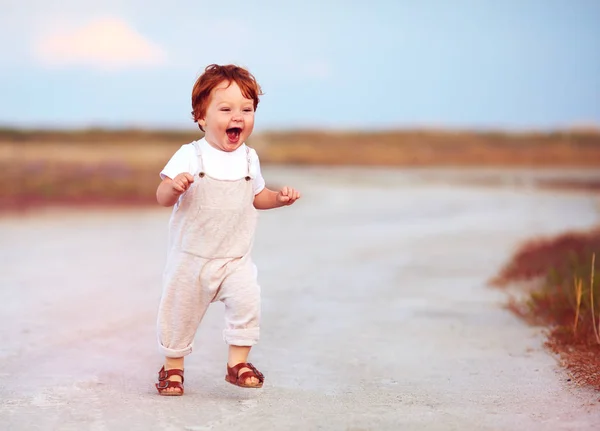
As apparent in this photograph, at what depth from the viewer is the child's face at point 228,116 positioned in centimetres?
489

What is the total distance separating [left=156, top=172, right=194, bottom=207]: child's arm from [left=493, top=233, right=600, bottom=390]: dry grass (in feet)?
7.91

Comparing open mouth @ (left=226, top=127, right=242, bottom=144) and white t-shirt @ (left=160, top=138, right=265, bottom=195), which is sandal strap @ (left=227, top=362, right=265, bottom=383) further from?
open mouth @ (left=226, top=127, right=242, bottom=144)

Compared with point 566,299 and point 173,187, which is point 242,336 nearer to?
point 173,187


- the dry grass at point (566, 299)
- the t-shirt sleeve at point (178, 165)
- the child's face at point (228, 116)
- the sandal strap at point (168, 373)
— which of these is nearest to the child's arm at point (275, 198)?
the child's face at point (228, 116)

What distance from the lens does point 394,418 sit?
4461 millimetres

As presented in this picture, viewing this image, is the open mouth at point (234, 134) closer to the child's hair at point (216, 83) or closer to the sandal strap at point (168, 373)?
the child's hair at point (216, 83)

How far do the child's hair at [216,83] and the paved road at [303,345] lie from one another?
5.01 feet

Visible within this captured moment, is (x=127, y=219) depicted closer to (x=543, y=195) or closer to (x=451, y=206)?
(x=451, y=206)

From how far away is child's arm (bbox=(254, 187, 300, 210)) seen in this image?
4.95 m

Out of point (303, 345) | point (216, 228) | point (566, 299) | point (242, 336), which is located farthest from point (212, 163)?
point (566, 299)

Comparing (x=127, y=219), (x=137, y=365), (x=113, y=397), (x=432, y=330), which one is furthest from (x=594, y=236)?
(x=127, y=219)

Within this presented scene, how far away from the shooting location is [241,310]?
495 centimetres

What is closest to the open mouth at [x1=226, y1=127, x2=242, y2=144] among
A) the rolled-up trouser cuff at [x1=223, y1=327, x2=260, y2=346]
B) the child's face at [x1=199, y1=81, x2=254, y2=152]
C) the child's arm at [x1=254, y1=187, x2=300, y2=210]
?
the child's face at [x1=199, y1=81, x2=254, y2=152]

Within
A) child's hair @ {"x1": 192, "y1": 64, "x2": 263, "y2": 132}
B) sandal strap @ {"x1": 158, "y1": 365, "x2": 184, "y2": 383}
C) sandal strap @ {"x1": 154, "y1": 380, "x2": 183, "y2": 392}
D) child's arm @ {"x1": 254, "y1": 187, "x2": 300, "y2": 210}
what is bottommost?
sandal strap @ {"x1": 154, "y1": 380, "x2": 183, "y2": 392}
